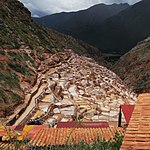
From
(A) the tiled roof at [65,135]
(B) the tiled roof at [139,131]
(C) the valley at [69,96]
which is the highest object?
(B) the tiled roof at [139,131]

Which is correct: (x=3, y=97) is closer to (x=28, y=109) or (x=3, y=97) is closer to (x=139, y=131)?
(x=28, y=109)

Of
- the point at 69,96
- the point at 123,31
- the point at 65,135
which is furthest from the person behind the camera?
the point at 123,31

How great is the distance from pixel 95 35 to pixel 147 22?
26.4 metres

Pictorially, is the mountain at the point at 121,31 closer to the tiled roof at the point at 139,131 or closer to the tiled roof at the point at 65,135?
the tiled roof at the point at 65,135

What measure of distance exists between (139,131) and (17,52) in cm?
2602

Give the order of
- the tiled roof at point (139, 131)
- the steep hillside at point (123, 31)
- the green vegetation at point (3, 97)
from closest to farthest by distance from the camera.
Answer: the tiled roof at point (139, 131) → the green vegetation at point (3, 97) → the steep hillside at point (123, 31)

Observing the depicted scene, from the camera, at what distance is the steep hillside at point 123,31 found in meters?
135

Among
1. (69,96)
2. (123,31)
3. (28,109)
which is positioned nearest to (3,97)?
(28,109)

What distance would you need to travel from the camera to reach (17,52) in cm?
2927

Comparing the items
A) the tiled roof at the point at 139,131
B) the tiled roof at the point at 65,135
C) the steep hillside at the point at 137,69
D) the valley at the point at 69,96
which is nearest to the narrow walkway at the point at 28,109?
the valley at the point at 69,96

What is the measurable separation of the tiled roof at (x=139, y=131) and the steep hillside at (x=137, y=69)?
34641 mm

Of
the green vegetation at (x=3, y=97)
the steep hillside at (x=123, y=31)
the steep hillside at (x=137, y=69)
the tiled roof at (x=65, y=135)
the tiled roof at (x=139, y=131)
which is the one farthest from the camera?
the steep hillside at (x=123, y=31)

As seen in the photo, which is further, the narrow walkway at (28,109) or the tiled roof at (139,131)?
the narrow walkway at (28,109)

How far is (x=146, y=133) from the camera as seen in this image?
421cm
